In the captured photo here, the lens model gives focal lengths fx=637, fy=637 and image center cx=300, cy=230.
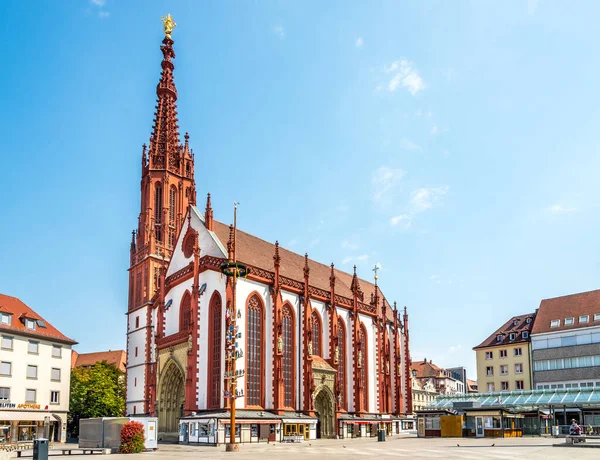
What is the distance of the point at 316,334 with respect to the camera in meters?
61.8

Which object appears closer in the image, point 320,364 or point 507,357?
point 320,364

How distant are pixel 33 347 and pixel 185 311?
16250 mm

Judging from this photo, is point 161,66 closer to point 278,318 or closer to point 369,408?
point 278,318

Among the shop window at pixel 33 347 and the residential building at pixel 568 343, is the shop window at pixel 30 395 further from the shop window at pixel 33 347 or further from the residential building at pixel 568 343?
the residential building at pixel 568 343

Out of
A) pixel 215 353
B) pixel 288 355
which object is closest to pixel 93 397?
pixel 215 353

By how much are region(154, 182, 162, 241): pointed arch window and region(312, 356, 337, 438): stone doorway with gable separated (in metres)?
25.0

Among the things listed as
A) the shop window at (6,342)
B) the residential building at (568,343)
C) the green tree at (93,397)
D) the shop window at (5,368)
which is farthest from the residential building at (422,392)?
the shop window at (6,342)

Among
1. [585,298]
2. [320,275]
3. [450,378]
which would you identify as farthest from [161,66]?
[450,378]

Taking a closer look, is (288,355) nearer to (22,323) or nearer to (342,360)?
(342,360)

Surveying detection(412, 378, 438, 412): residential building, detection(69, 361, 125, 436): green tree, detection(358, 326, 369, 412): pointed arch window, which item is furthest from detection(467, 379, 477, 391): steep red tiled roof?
detection(69, 361, 125, 436): green tree

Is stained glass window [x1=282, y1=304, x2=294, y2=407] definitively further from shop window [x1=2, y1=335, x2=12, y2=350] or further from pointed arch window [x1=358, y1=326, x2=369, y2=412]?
shop window [x1=2, y1=335, x2=12, y2=350]

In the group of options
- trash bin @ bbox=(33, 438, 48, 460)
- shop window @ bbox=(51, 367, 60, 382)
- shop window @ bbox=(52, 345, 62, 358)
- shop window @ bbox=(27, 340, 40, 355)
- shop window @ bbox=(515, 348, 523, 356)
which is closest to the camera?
trash bin @ bbox=(33, 438, 48, 460)

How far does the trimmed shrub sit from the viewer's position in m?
33.4

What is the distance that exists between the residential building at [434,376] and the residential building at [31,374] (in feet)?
280
